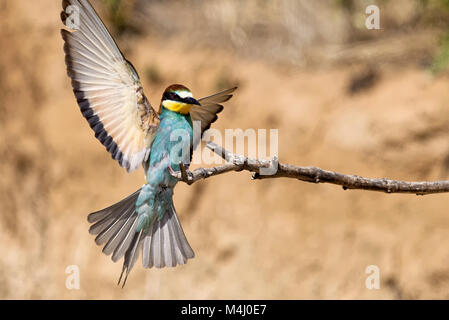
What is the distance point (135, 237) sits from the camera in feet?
8.05

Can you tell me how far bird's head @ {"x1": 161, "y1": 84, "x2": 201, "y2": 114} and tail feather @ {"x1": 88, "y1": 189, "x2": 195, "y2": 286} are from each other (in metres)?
0.35

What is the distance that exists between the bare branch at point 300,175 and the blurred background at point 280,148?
2012 mm

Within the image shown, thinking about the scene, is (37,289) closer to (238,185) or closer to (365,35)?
(238,185)

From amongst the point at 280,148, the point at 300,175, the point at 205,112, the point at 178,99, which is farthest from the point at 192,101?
the point at 280,148

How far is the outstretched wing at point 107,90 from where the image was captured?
81.5 inches

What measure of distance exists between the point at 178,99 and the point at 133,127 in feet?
0.64

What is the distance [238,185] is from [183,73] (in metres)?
0.89

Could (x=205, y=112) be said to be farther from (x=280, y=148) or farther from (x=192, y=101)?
(x=280, y=148)

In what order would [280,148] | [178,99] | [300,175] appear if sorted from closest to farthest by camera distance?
1. [300,175]
2. [178,99]
3. [280,148]

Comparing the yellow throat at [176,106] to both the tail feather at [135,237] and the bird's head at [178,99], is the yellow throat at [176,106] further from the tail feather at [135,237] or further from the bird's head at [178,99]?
the tail feather at [135,237]

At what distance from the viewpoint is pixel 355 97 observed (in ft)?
13.9

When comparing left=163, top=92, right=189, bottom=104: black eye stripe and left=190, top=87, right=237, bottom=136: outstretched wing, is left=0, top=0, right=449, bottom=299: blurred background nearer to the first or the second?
left=190, top=87, right=237, bottom=136: outstretched wing

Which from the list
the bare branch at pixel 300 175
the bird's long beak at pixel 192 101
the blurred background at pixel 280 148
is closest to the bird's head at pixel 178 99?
the bird's long beak at pixel 192 101

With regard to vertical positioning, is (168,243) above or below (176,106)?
below
